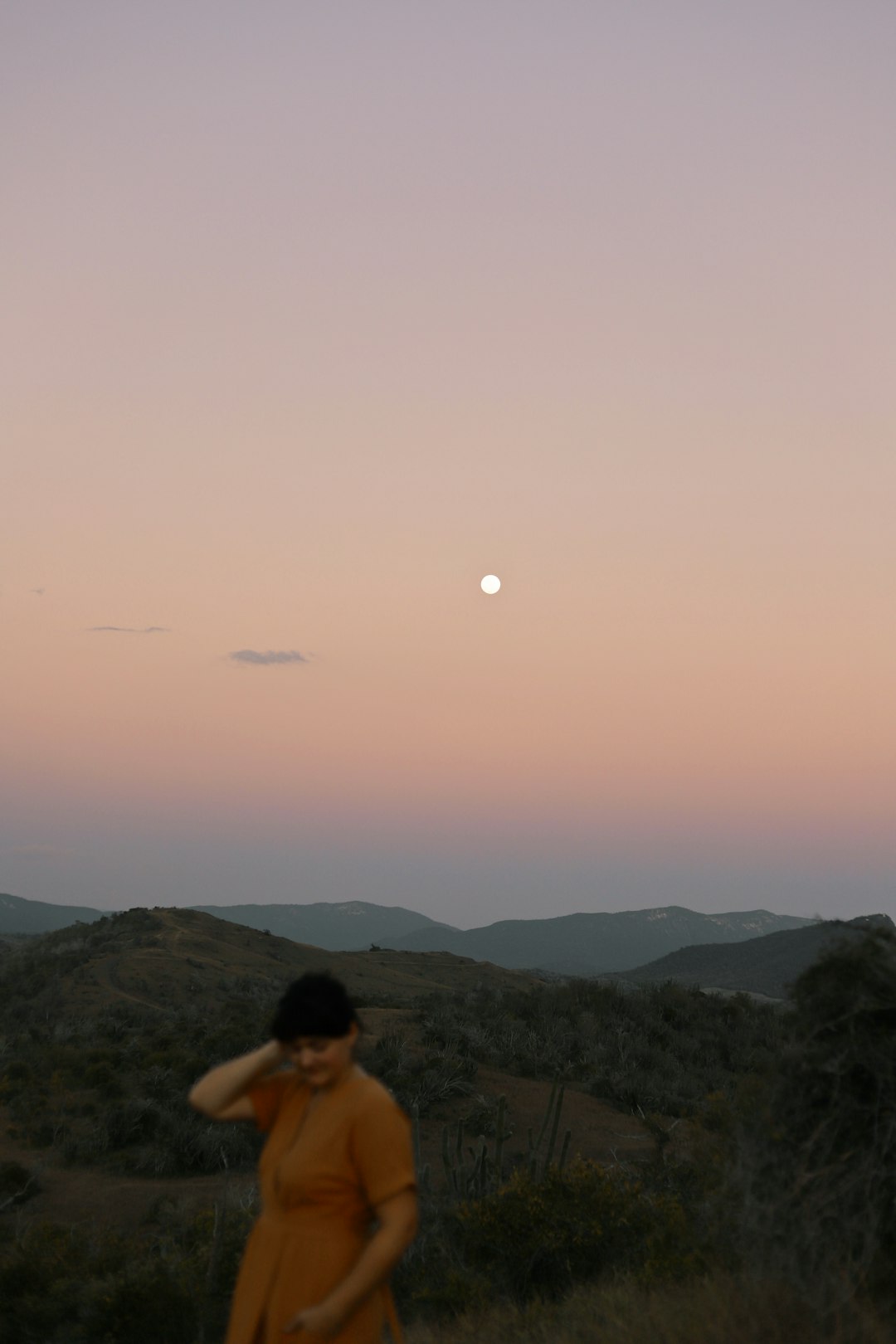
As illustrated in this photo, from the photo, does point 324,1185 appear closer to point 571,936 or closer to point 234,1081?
point 234,1081

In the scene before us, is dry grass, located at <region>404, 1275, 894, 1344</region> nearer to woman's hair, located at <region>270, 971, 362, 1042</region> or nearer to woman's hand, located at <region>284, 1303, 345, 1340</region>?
woman's hand, located at <region>284, 1303, 345, 1340</region>

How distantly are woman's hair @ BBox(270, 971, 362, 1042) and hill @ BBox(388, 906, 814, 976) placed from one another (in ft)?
452

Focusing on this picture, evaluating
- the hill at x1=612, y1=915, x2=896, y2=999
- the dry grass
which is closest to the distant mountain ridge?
the hill at x1=612, y1=915, x2=896, y2=999

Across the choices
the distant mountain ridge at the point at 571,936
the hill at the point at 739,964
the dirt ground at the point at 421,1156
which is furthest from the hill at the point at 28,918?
the dirt ground at the point at 421,1156

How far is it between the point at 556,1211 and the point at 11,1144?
10.7m

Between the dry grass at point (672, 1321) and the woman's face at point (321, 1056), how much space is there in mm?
2796

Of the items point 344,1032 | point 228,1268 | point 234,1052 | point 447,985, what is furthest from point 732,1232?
point 447,985

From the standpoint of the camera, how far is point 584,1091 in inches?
755

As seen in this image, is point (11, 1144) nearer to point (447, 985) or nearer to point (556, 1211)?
point (556, 1211)

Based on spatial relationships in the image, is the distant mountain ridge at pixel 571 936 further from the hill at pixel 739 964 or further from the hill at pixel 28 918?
the hill at pixel 739 964

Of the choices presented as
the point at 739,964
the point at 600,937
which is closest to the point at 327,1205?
the point at 739,964

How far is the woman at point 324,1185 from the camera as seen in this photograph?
3232 mm

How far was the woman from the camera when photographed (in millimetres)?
3232

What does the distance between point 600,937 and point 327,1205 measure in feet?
529
